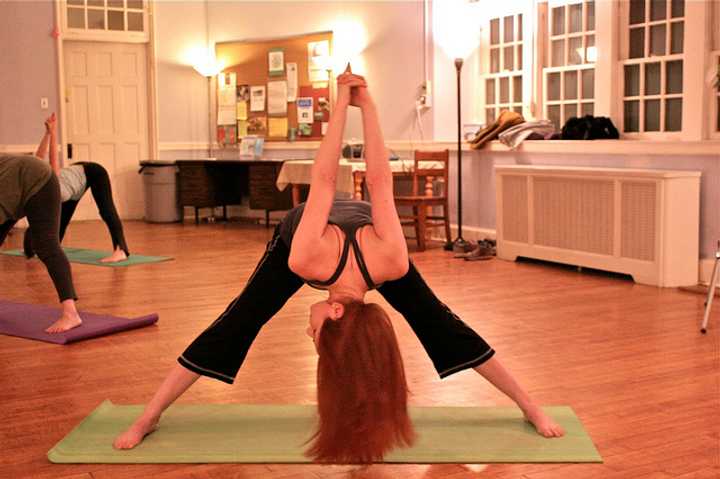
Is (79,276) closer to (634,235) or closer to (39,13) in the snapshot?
(634,235)

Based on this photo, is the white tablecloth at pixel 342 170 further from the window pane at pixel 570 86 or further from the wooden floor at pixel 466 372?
the wooden floor at pixel 466 372

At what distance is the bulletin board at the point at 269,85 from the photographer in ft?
35.9

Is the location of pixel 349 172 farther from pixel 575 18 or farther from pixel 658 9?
pixel 658 9

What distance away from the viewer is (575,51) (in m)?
8.16

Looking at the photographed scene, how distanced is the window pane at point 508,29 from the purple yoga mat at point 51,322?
16.2 ft

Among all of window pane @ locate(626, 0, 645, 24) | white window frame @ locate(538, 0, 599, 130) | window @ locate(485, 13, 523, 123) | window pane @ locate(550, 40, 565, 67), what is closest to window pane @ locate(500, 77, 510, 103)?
window @ locate(485, 13, 523, 123)

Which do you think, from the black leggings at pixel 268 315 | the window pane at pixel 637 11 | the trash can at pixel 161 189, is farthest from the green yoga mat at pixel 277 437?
the trash can at pixel 161 189

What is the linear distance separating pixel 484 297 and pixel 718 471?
3.25 m

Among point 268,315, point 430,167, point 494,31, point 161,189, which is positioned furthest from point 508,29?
point 268,315

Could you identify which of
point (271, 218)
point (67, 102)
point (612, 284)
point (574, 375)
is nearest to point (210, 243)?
point (271, 218)

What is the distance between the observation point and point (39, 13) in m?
11.1

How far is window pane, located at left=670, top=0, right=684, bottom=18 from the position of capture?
703 cm

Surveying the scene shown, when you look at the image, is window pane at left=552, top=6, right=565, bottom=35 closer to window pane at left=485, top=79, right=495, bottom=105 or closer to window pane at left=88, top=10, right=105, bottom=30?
window pane at left=485, top=79, right=495, bottom=105

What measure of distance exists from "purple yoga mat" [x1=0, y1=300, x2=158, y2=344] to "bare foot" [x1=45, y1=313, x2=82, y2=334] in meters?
0.03
